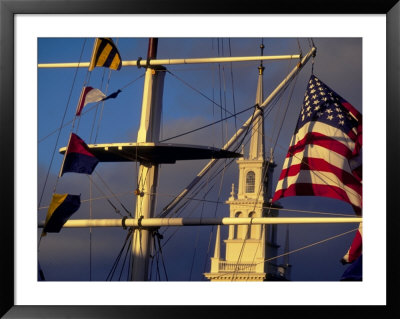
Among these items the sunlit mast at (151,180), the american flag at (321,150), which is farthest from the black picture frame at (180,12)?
the sunlit mast at (151,180)

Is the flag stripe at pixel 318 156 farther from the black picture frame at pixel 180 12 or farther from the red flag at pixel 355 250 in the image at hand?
the black picture frame at pixel 180 12

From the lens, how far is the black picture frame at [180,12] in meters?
22.8

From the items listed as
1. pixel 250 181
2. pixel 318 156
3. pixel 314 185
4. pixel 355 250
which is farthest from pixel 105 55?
pixel 250 181

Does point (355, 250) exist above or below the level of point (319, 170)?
below

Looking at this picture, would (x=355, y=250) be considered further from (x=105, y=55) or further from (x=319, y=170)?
(x=105, y=55)

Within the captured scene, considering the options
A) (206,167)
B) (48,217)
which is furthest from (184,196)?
(48,217)

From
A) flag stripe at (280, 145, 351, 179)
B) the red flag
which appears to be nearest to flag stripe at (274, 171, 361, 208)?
flag stripe at (280, 145, 351, 179)

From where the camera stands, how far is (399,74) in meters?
22.9

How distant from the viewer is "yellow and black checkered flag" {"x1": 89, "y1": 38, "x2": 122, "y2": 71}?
84.2 ft

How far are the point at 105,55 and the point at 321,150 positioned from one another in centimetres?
551

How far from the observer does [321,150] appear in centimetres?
2938

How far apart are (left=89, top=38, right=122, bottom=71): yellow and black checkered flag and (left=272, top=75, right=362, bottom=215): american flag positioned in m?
4.49

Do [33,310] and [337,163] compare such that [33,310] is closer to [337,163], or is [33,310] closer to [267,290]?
[267,290]

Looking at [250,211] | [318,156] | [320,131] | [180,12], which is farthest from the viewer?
[250,211]
